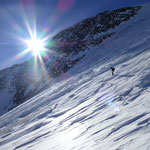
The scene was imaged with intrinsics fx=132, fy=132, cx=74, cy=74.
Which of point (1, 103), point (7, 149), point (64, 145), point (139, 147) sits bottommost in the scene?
point (139, 147)

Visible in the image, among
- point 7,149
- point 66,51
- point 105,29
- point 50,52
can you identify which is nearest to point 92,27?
point 105,29

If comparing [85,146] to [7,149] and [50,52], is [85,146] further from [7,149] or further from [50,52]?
[50,52]

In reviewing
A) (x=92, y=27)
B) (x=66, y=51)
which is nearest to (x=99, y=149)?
(x=66, y=51)

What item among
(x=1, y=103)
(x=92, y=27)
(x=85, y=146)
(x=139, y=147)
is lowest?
(x=139, y=147)

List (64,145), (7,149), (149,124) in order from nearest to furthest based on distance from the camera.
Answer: (149,124), (64,145), (7,149)

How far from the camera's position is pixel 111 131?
364 cm

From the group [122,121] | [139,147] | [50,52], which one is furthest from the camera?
[50,52]

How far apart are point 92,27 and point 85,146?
46.0 m

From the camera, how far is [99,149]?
3.16 meters

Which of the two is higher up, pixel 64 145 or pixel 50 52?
pixel 50 52

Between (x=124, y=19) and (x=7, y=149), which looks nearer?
(x=7, y=149)

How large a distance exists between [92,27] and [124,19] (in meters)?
12.3

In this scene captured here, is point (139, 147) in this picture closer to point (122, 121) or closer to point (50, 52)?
point (122, 121)

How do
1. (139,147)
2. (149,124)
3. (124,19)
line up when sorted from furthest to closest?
(124,19) < (149,124) < (139,147)
